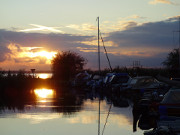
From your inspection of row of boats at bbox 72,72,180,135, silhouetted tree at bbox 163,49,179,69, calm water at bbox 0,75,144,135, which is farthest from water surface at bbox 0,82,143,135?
silhouetted tree at bbox 163,49,179,69

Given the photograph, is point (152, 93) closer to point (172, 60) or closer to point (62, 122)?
point (62, 122)

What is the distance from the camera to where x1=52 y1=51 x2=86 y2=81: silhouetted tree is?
252 feet

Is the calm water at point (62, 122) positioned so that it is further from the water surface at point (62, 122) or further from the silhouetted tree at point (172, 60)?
the silhouetted tree at point (172, 60)

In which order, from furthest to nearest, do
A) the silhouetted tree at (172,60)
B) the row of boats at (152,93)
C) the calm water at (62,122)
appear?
1. the silhouetted tree at (172,60)
2. the calm water at (62,122)
3. the row of boats at (152,93)

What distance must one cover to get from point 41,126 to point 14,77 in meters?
29.4

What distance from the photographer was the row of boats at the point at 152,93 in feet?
46.3

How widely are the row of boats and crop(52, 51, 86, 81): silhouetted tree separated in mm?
20749

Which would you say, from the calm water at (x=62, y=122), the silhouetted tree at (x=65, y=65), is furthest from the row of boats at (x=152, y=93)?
the silhouetted tree at (x=65, y=65)

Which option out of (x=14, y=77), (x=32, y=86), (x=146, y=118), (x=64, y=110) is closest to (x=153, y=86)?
(x=64, y=110)

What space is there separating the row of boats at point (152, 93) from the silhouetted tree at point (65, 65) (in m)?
20.7

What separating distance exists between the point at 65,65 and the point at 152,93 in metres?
54.7

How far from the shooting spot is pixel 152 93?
78.3 feet

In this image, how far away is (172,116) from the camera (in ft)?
47.0

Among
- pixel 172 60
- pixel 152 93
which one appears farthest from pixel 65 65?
pixel 152 93
